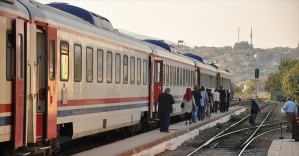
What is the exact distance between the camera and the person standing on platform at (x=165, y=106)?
23.8 metres

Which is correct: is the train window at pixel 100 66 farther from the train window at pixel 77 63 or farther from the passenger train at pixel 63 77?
the train window at pixel 77 63

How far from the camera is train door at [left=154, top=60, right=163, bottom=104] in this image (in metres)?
26.6

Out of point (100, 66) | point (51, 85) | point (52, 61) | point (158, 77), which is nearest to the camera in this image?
point (51, 85)

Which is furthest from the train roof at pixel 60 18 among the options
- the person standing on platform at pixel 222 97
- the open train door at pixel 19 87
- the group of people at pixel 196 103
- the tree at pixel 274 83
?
the tree at pixel 274 83

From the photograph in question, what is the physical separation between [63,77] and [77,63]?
46.3 inches

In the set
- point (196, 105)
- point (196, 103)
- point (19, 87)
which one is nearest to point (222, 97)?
point (196, 103)

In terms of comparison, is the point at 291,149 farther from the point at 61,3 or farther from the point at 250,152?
the point at 61,3

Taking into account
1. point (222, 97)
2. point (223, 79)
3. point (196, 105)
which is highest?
point (223, 79)

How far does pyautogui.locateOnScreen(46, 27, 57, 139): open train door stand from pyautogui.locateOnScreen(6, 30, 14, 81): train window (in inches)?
69.9

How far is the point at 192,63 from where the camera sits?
127 ft

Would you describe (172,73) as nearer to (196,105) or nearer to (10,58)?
(196,105)

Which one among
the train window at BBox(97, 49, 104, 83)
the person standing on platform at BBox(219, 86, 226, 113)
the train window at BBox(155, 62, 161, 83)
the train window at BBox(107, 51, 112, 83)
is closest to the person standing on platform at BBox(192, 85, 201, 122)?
the train window at BBox(155, 62, 161, 83)

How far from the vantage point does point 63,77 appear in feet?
49.0

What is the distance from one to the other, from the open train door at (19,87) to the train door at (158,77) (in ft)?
47.6
